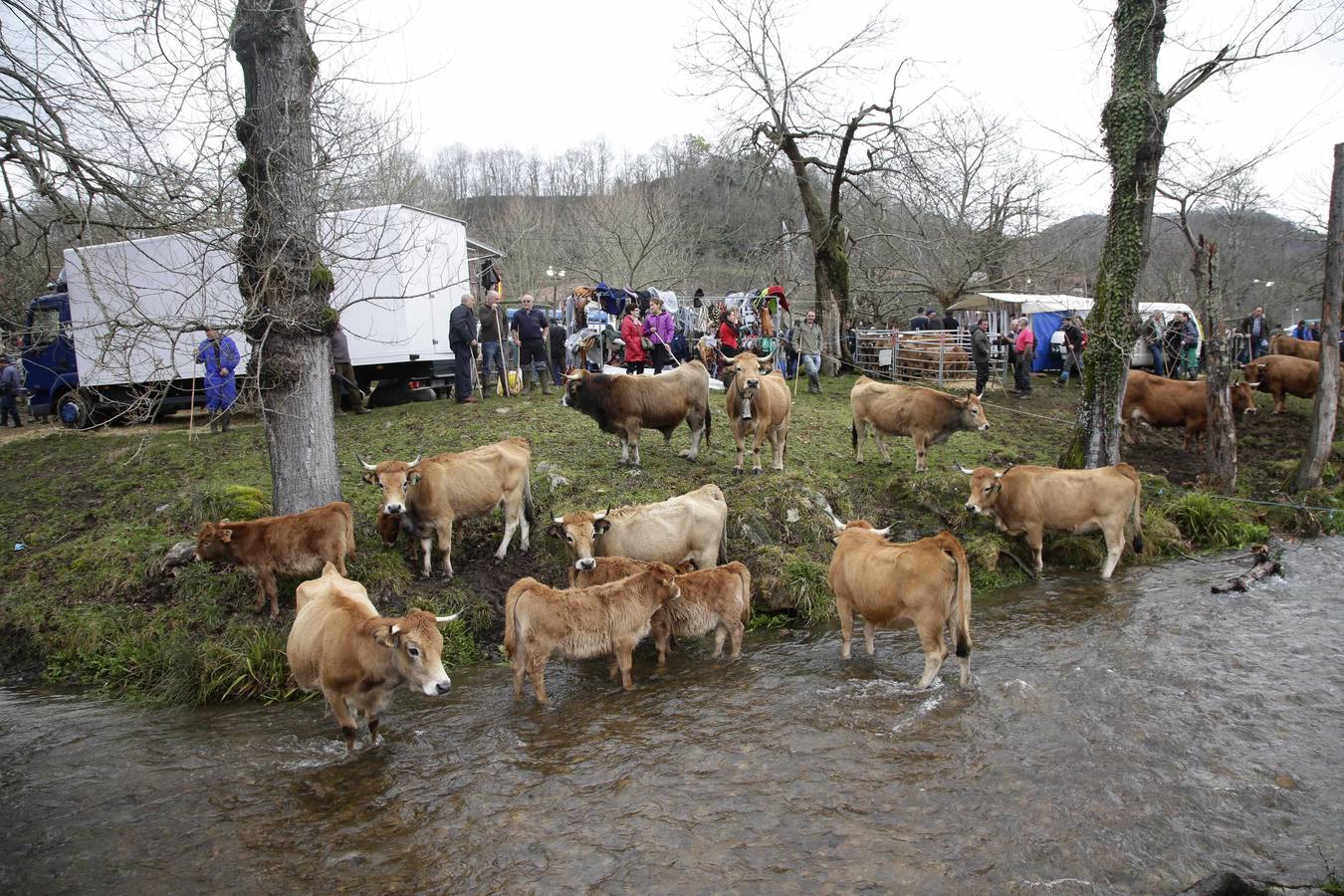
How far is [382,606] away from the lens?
9.34m

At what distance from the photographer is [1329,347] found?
46.8 feet

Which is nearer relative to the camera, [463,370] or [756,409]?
[756,409]

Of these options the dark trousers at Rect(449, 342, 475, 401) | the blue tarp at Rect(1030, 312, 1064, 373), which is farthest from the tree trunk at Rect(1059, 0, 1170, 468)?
the blue tarp at Rect(1030, 312, 1064, 373)

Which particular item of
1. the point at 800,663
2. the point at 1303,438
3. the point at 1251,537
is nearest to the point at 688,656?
the point at 800,663

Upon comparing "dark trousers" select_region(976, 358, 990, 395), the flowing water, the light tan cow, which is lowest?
the flowing water

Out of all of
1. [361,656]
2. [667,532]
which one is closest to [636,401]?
[667,532]

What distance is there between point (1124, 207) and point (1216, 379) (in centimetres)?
377

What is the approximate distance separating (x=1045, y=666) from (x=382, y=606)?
6865 mm

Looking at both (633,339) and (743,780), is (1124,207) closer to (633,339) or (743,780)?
(633,339)

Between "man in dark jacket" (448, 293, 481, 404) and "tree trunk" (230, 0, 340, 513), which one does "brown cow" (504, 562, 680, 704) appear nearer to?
"tree trunk" (230, 0, 340, 513)

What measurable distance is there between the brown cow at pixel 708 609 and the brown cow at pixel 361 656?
237 centimetres

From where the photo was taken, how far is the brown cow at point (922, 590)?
7.66m

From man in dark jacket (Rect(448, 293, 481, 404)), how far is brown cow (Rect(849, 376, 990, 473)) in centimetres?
833

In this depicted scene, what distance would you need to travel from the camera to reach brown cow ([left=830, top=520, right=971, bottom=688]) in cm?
766
